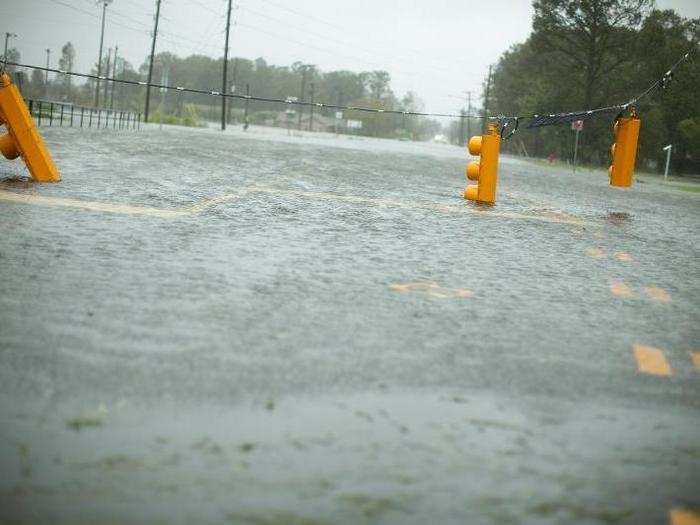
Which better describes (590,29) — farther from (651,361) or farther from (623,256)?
(651,361)

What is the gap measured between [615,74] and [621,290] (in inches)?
2109

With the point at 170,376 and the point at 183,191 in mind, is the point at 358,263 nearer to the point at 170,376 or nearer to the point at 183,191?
the point at 170,376

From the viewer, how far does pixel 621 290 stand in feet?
17.8

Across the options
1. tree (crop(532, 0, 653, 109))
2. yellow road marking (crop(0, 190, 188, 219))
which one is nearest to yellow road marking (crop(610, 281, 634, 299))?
yellow road marking (crop(0, 190, 188, 219))

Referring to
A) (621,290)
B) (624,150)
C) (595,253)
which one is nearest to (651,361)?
(621,290)

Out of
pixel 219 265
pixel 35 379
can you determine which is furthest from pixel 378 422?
pixel 219 265

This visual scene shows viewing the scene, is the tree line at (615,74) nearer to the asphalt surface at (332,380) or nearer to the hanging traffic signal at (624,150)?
the hanging traffic signal at (624,150)

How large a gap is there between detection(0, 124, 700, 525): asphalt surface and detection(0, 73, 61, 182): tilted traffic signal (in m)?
2.73

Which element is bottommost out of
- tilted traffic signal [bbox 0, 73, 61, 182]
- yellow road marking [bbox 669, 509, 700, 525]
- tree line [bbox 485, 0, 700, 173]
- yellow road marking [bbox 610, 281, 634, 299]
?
yellow road marking [bbox 669, 509, 700, 525]

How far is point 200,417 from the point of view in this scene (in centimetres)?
256

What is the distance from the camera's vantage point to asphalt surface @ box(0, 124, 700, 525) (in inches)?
83.3

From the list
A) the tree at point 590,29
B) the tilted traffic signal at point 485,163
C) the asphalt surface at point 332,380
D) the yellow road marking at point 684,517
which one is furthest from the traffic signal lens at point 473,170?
the tree at point 590,29

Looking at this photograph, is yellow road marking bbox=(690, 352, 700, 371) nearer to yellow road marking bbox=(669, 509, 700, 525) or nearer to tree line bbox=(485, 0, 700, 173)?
yellow road marking bbox=(669, 509, 700, 525)

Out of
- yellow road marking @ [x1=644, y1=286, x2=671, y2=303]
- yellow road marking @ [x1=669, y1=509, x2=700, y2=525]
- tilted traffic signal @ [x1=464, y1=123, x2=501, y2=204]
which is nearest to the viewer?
yellow road marking @ [x1=669, y1=509, x2=700, y2=525]
